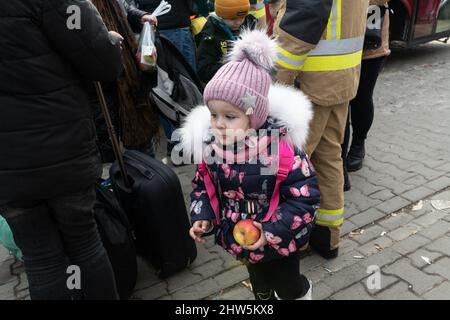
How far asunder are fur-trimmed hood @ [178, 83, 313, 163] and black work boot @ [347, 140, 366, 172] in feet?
7.08

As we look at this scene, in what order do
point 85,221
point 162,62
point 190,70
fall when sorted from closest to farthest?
1. point 85,221
2. point 162,62
3. point 190,70

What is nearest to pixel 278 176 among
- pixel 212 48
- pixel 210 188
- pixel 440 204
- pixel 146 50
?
pixel 210 188

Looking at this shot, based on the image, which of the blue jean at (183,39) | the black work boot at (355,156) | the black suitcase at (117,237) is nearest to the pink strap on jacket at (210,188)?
the black suitcase at (117,237)

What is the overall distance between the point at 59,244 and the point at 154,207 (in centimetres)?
60

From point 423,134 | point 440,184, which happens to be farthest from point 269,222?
point 423,134

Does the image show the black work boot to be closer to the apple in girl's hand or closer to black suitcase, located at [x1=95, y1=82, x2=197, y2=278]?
black suitcase, located at [x1=95, y1=82, x2=197, y2=278]

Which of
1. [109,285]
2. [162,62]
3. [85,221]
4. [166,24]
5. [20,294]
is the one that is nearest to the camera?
[85,221]

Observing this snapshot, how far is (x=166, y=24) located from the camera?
4.15 meters

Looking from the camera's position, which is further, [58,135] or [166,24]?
[166,24]

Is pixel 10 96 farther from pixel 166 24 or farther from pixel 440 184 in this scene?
pixel 440 184

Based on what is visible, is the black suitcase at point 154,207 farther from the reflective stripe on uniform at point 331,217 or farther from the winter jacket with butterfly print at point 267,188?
the reflective stripe on uniform at point 331,217

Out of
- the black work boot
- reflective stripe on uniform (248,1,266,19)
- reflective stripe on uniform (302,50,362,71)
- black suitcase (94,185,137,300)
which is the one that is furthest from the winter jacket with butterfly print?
reflective stripe on uniform (248,1,266,19)

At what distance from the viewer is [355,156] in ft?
12.5
